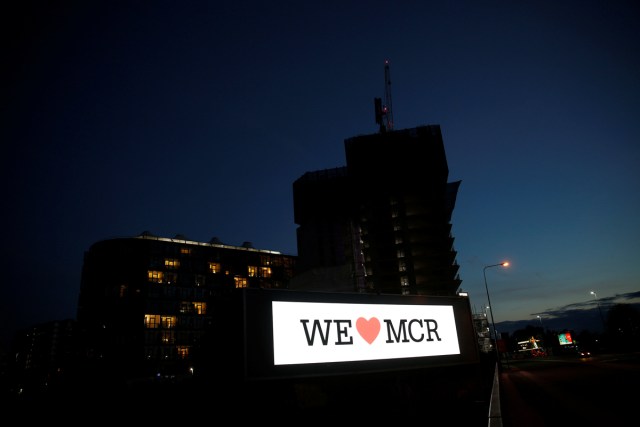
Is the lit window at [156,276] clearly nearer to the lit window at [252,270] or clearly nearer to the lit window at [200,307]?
the lit window at [200,307]

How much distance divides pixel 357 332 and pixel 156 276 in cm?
9416

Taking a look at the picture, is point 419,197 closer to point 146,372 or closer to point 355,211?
point 355,211

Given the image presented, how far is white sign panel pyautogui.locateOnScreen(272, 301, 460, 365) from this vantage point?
9.94 m

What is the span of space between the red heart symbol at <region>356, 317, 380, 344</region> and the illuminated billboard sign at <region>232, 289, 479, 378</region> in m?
0.03

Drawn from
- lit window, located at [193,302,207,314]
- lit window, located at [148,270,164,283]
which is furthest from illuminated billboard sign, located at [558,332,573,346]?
lit window, located at [148,270,164,283]

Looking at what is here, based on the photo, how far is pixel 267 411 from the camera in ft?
30.7

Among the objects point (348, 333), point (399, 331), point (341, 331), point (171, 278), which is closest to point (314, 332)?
point (341, 331)

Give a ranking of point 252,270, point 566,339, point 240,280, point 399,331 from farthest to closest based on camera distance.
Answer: point 252,270 → point 240,280 → point 566,339 → point 399,331

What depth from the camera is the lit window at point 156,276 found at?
92.8 m

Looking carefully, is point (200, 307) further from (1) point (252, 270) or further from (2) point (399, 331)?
(2) point (399, 331)

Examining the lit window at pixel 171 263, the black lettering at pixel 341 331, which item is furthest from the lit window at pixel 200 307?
the black lettering at pixel 341 331

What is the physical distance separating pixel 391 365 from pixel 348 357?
154 centimetres

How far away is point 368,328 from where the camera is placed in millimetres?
11109

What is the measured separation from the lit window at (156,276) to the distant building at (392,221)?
39.8m
